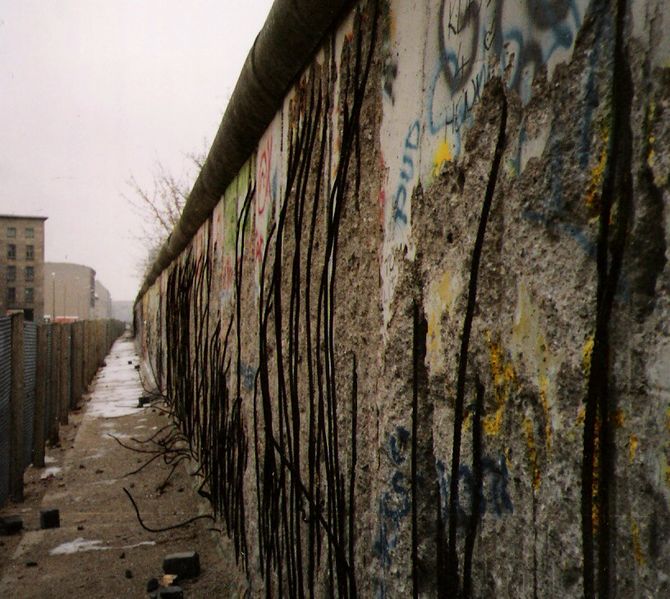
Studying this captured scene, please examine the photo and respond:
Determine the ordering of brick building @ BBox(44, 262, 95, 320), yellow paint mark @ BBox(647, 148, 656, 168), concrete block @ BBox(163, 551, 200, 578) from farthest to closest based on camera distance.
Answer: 1. brick building @ BBox(44, 262, 95, 320)
2. concrete block @ BBox(163, 551, 200, 578)
3. yellow paint mark @ BBox(647, 148, 656, 168)

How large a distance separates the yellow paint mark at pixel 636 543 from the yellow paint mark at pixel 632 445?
71 millimetres

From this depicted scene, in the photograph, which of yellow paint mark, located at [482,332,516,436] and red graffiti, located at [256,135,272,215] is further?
red graffiti, located at [256,135,272,215]

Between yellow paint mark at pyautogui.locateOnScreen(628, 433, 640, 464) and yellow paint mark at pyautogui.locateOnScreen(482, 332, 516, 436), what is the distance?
25cm

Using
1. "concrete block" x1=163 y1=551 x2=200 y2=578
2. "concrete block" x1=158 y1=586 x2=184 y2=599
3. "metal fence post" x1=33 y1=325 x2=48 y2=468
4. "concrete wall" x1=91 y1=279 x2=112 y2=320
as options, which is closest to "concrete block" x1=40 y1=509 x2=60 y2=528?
"concrete block" x1=163 y1=551 x2=200 y2=578

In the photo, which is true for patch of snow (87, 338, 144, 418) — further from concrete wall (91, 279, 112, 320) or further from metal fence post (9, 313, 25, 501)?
concrete wall (91, 279, 112, 320)

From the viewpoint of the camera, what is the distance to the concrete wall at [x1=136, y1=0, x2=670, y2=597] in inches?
30.6

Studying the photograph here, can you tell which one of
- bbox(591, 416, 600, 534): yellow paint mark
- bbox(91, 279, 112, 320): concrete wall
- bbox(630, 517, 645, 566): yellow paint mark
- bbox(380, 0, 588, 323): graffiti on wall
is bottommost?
bbox(630, 517, 645, 566): yellow paint mark

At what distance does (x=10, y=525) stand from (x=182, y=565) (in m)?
1.71

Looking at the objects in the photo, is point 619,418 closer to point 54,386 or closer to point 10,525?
point 10,525

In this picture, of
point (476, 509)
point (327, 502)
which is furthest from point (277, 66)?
point (476, 509)

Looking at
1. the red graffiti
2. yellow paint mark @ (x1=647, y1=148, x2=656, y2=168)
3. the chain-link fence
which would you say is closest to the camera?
yellow paint mark @ (x1=647, y1=148, x2=656, y2=168)

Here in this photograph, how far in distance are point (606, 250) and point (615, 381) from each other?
0.52 feet

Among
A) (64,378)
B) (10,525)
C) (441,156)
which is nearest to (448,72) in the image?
(441,156)

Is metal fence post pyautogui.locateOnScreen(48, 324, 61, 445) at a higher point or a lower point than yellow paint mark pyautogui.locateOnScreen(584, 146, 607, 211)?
lower
